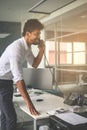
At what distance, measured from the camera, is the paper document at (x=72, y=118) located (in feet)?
5.52

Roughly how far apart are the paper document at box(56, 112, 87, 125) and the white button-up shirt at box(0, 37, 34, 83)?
50cm

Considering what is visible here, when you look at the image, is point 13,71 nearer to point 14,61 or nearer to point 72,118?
point 14,61

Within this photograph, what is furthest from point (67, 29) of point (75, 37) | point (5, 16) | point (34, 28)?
point (34, 28)

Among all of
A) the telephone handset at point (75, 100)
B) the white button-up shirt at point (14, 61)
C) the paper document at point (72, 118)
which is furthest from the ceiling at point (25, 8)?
the paper document at point (72, 118)

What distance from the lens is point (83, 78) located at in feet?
13.4

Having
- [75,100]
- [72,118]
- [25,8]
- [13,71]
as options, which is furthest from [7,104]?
[25,8]

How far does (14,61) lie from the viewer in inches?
73.3

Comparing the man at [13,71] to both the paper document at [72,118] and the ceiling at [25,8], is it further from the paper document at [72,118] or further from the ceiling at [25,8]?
the ceiling at [25,8]

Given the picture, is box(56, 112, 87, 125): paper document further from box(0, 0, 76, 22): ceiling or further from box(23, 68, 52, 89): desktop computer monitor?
box(0, 0, 76, 22): ceiling

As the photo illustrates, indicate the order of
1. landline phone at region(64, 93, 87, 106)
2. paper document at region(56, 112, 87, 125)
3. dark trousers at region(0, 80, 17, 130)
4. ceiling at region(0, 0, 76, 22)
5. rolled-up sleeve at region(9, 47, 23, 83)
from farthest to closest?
ceiling at region(0, 0, 76, 22), landline phone at region(64, 93, 87, 106), dark trousers at region(0, 80, 17, 130), rolled-up sleeve at region(9, 47, 23, 83), paper document at region(56, 112, 87, 125)

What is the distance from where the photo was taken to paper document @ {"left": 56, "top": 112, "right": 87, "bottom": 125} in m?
1.68

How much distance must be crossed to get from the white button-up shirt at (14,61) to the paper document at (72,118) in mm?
499

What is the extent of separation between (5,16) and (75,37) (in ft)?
8.37

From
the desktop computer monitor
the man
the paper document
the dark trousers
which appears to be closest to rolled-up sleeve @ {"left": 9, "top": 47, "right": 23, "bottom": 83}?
the man
